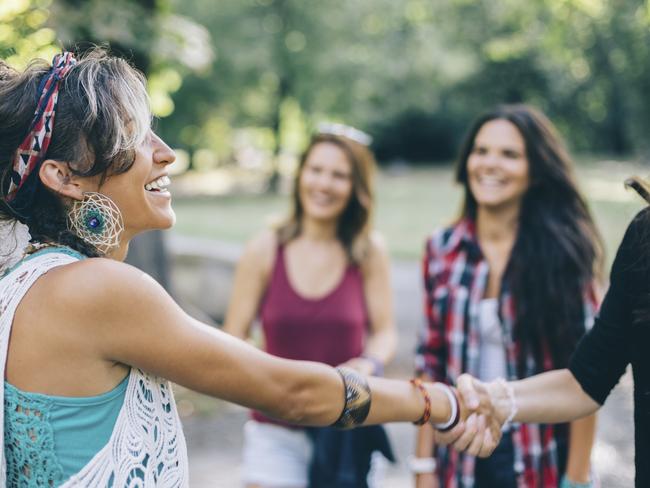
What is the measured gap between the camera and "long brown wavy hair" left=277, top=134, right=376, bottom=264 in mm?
4117

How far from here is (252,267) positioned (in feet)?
12.8

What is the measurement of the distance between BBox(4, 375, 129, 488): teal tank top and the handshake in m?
1.37

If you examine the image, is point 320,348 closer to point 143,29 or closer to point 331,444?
point 331,444

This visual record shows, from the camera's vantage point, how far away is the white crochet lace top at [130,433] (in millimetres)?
1831

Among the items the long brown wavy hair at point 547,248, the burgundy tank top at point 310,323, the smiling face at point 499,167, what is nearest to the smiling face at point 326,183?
the burgundy tank top at point 310,323

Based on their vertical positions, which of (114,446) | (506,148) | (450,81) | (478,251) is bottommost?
(114,446)

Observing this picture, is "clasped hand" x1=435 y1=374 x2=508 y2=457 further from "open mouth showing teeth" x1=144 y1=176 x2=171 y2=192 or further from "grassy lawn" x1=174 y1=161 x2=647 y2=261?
"grassy lawn" x1=174 y1=161 x2=647 y2=261

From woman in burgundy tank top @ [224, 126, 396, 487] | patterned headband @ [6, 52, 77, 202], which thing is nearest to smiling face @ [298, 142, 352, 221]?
woman in burgundy tank top @ [224, 126, 396, 487]

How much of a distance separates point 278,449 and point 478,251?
1.34m

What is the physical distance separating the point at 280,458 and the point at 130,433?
73.5 inches

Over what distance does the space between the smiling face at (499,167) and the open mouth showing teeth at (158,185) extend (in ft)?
5.89

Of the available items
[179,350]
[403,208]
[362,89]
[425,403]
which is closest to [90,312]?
[179,350]

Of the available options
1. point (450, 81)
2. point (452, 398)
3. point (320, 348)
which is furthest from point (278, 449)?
point (450, 81)

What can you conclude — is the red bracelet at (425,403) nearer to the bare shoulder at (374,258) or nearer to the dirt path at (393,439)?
the bare shoulder at (374,258)
